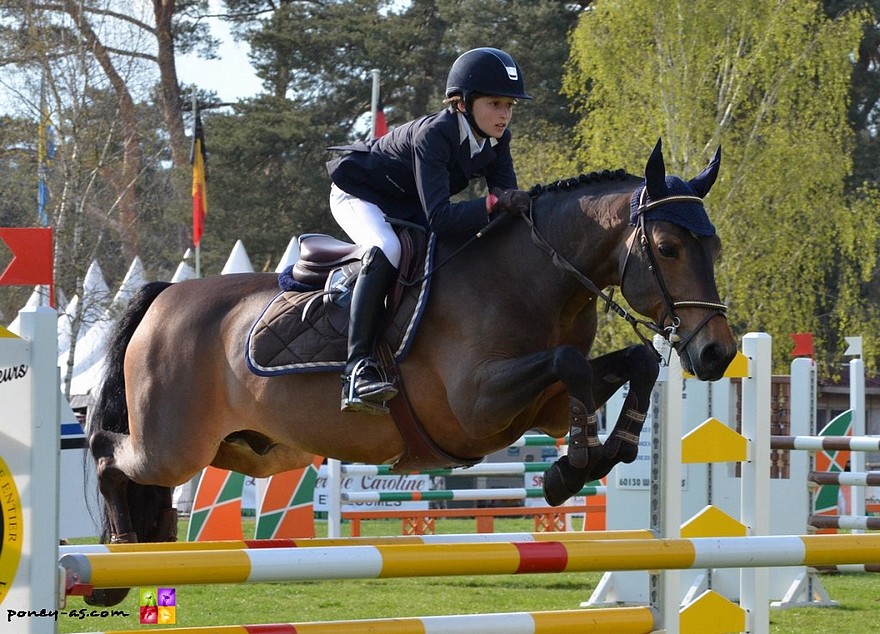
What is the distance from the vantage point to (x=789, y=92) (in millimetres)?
24922

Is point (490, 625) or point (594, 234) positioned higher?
point (594, 234)

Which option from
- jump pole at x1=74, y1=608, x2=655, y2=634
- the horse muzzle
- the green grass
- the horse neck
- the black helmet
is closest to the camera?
jump pole at x1=74, y1=608, x2=655, y2=634

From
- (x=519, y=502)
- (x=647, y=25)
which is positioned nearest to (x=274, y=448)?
(x=519, y=502)

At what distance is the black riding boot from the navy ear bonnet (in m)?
0.87

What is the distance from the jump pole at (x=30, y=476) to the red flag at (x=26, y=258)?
2008 mm

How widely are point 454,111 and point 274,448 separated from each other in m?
1.60

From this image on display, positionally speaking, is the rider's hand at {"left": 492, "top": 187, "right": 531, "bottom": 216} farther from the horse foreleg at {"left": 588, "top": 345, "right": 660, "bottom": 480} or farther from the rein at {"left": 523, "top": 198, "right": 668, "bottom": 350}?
the horse foreleg at {"left": 588, "top": 345, "right": 660, "bottom": 480}

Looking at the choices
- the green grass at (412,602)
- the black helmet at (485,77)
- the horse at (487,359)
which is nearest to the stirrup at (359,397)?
the horse at (487,359)

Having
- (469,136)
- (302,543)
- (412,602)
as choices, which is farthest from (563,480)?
(412,602)

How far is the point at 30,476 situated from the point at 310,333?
81.0 inches

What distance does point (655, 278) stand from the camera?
404cm

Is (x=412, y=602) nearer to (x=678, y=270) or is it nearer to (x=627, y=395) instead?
(x=627, y=395)

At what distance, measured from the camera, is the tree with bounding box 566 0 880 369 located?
2466 centimetres

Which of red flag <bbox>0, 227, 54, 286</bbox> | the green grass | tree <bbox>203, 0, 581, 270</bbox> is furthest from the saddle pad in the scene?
tree <bbox>203, 0, 581, 270</bbox>
